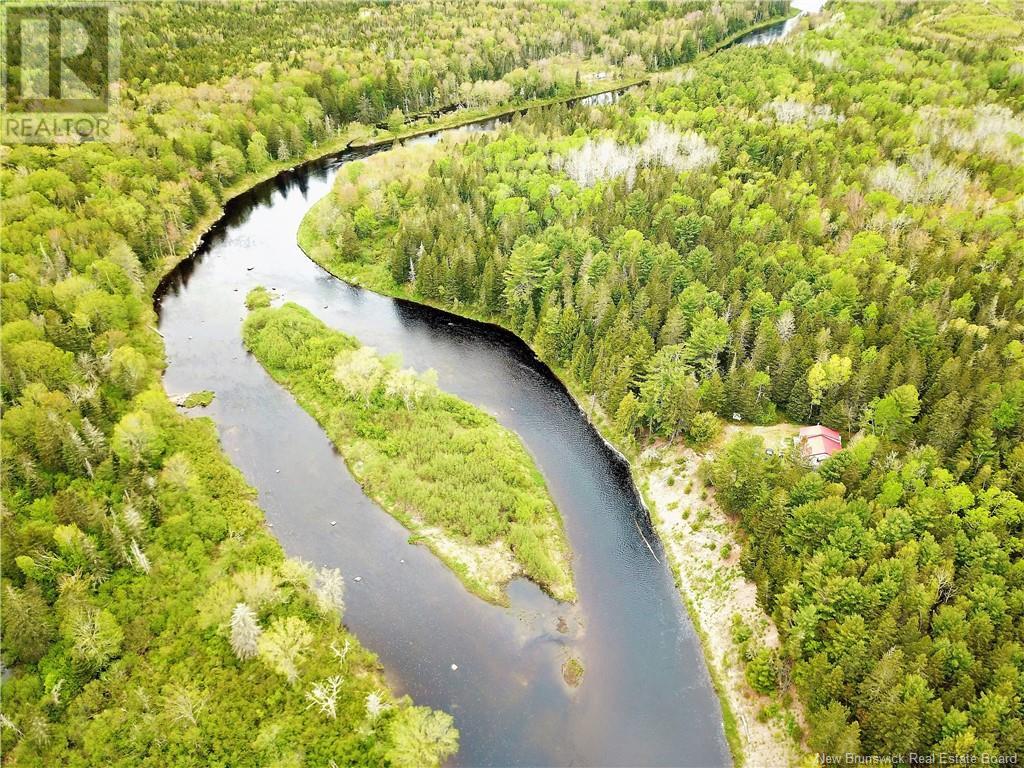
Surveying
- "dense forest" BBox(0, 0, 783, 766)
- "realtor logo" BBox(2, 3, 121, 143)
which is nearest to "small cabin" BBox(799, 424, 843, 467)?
"dense forest" BBox(0, 0, 783, 766)

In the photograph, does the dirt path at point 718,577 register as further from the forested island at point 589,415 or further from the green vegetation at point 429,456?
the green vegetation at point 429,456

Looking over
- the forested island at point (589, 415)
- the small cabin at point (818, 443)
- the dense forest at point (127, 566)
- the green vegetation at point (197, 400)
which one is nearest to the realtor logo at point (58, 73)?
the forested island at point (589, 415)

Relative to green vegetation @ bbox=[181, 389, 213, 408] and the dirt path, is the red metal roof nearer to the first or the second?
the dirt path

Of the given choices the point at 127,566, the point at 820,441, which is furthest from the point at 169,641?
the point at 820,441

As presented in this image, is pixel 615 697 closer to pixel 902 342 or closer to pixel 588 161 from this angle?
pixel 902 342

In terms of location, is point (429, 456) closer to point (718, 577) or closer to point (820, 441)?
point (718, 577)

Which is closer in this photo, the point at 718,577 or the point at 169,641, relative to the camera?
the point at 169,641

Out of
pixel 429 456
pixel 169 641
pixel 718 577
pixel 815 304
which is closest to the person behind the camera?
pixel 169 641
